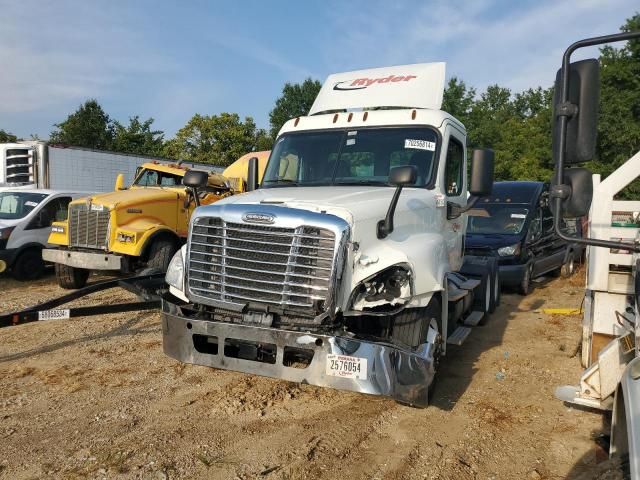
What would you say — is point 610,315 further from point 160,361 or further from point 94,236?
point 94,236

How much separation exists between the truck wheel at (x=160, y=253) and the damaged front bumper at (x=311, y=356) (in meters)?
4.86

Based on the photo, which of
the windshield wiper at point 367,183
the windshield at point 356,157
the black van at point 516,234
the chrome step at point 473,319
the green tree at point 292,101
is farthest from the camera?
the green tree at point 292,101

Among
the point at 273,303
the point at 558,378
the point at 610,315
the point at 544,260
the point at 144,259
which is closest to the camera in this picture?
the point at 273,303

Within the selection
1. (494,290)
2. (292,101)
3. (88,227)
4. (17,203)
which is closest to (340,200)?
(494,290)

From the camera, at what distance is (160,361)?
5512 mm

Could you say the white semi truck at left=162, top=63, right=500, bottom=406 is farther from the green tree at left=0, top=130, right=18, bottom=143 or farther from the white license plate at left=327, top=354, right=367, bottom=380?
the green tree at left=0, top=130, right=18, bottom=143

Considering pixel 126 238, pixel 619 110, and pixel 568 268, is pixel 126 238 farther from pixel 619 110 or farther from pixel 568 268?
pixel 619 110

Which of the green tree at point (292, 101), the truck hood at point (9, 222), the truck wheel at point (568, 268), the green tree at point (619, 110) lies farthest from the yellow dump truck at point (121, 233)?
the green tree at point (292, 101)

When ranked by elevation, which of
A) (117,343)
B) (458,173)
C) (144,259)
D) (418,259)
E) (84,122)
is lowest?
(117,343)

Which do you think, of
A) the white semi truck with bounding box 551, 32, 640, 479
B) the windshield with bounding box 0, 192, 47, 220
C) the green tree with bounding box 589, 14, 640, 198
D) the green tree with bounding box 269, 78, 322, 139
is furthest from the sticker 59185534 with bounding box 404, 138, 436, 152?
the green tree with bounding box 269, 78, 322, 139

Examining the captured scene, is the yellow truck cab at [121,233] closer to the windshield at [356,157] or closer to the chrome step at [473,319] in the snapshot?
the windshield at [356,157]

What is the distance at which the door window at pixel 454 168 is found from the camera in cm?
504

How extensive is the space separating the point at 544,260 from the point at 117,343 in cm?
850

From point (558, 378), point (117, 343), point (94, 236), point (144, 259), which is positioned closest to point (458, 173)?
point (558, 378)
